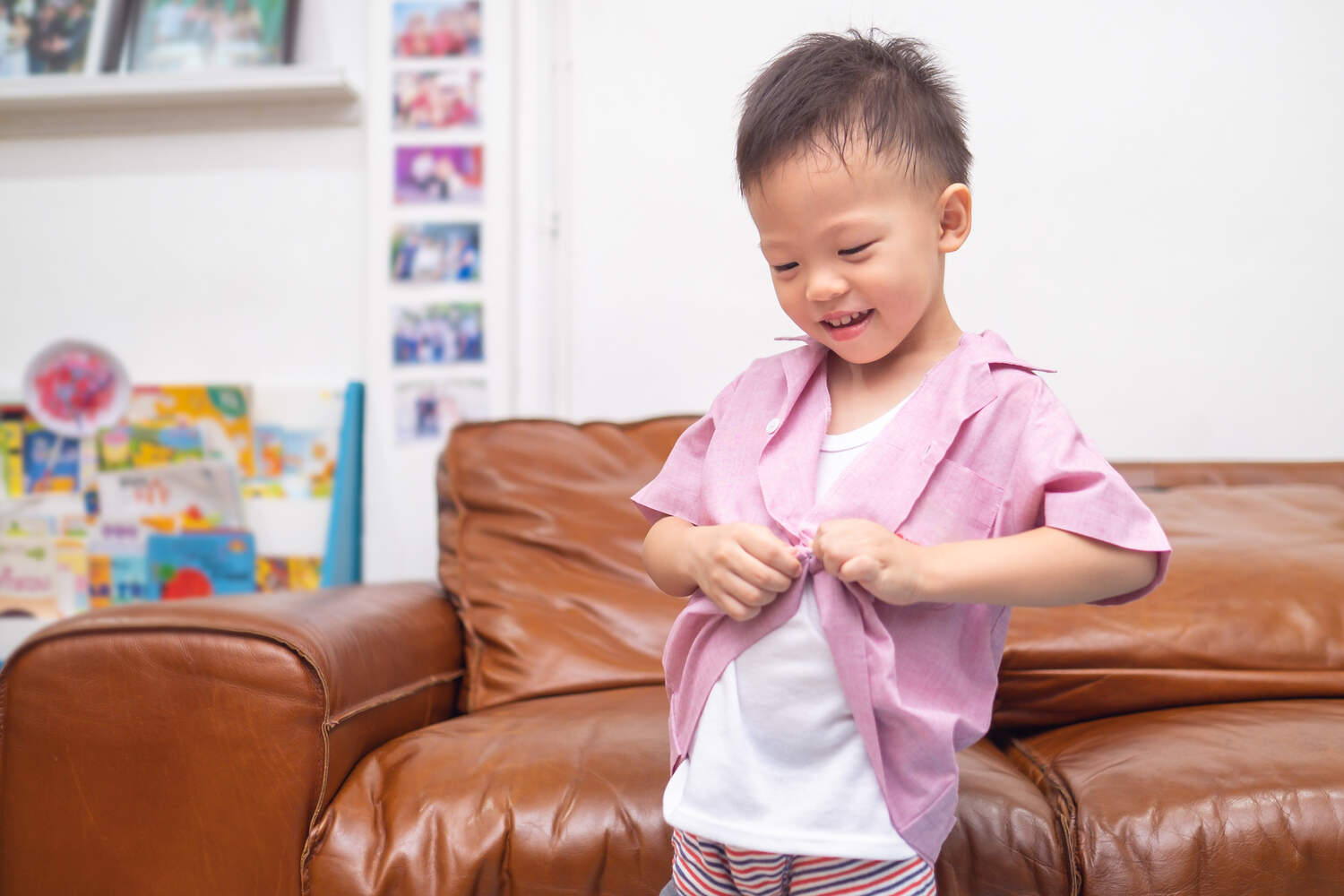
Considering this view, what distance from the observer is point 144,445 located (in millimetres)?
2180

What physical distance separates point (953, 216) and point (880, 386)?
164mm

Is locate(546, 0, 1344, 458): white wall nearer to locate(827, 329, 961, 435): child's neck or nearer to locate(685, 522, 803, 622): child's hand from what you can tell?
locate(827, 329, 961, 435): child's neck

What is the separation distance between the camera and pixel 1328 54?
193cm

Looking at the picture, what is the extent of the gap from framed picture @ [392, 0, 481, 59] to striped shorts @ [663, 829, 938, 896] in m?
1.84

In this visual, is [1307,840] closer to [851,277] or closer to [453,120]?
[851,277]

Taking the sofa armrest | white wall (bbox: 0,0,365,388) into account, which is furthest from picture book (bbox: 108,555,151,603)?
the sofa armrest

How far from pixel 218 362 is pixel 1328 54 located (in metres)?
2.52

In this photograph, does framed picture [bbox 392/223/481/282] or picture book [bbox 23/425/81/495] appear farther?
picture book [bbox 23/425/81/495]

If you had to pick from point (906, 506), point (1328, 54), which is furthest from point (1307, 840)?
point (1328, 54)

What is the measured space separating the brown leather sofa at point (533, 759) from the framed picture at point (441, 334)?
793 millimetres

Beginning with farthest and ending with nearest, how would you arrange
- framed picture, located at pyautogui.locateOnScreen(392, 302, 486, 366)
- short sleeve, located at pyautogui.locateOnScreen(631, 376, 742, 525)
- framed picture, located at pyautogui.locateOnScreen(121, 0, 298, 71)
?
framed picture, located at pyautogui.locateOnScreen(121, 0, 298, 71)
framed picture, located at pyautogui.locateOnScreen(392, 302, 486, 366)
short sleeve, located at pyautogui.locateOnScreen(631, 376, 742, 525)

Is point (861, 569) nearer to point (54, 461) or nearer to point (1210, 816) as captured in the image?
point (1210, 816)

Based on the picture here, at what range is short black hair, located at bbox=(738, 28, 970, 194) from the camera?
0.77 meters

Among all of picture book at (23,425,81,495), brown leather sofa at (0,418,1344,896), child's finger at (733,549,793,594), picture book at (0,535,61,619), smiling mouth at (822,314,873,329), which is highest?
smiling mouth at (822,314,873,329)
